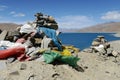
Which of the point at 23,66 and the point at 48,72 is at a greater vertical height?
the point at 23,66

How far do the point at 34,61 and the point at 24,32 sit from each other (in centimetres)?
351

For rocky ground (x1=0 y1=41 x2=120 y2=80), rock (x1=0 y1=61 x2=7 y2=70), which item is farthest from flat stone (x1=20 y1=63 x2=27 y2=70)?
rock (x1=0 y1=61 x2=7 y2=70)

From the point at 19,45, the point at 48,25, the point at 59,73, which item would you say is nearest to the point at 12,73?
the point at 59,73

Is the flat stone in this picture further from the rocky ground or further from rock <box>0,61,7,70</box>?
rock <box>0,61,7,70</box>

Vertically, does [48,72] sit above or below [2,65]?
below

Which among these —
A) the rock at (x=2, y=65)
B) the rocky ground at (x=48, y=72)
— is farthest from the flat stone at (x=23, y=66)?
the rock at (x=2, y=65)

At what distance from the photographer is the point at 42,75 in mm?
11609

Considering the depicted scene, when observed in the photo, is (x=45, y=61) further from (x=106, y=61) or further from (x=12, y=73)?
(x=106, y=61)

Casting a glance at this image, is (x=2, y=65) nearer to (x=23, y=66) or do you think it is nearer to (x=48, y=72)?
(x=23, y=66)

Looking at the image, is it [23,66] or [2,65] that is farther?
[2,65]

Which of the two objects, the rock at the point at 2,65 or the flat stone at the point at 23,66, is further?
the rock at the point at 2,65

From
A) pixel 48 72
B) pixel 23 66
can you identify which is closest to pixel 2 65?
pixel 23 66

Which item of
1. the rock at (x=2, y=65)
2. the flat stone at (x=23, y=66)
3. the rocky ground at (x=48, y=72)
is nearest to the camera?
the rocky ground at (x=48, y=72)

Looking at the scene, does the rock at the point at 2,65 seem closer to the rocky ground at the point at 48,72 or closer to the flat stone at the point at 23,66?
the rocky ground at the point at 48,72
